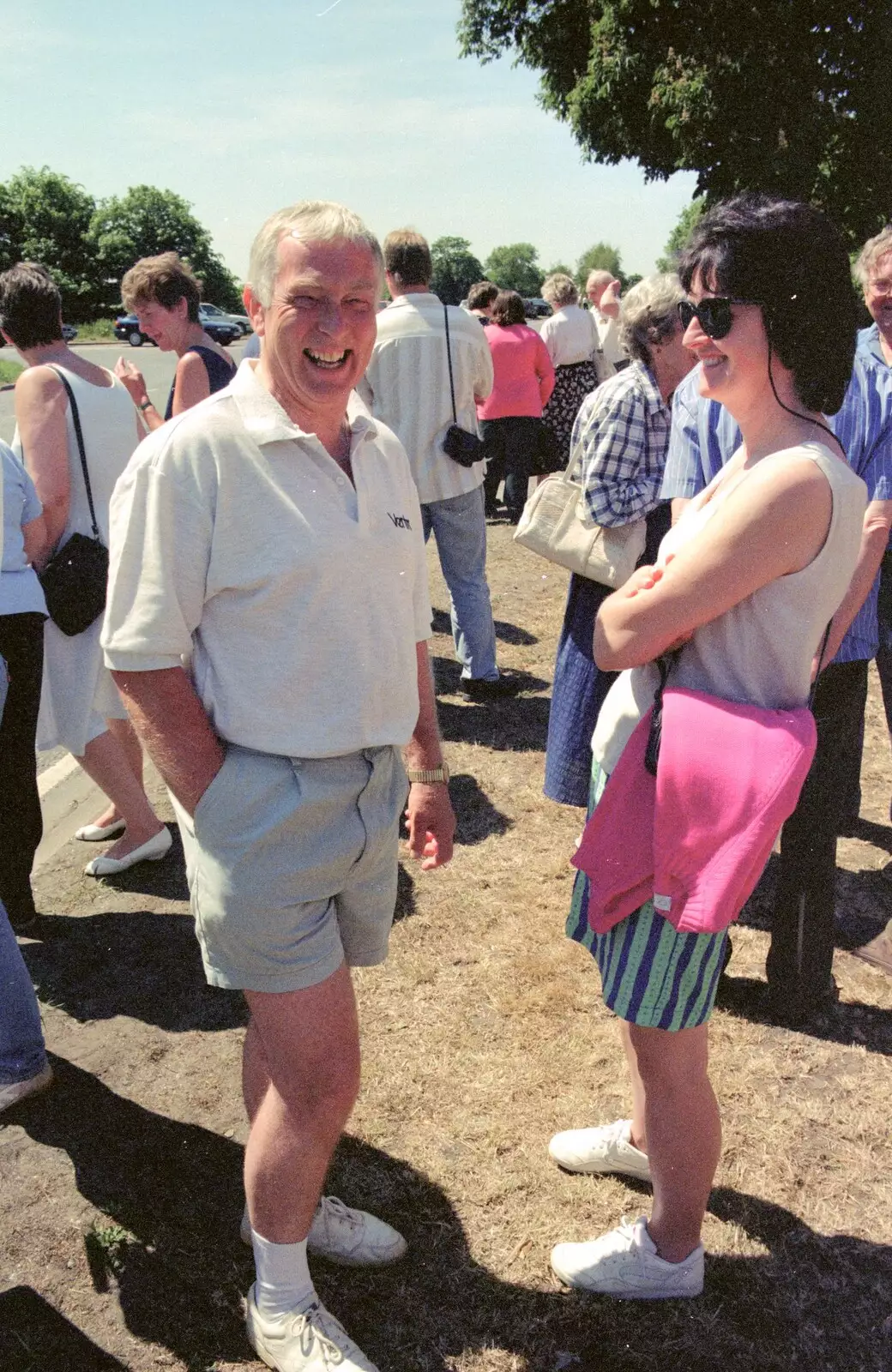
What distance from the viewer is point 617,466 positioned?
9.91 ft

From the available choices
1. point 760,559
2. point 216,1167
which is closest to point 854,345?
point 760,559

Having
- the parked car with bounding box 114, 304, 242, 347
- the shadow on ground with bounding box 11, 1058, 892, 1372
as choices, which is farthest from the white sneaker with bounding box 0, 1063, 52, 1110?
the parked car with bounding box 114, 304, 242, 347

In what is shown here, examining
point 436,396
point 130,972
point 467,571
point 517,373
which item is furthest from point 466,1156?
point 517,373

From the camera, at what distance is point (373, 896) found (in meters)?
1.84

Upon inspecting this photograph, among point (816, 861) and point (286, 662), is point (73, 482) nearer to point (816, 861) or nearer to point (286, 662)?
point (286, 662)

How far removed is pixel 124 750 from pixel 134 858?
15.3 inches

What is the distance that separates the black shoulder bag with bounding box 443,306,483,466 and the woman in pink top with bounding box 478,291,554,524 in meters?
2.37

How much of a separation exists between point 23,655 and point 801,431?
2175mm

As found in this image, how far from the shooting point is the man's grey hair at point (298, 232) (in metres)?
1.64

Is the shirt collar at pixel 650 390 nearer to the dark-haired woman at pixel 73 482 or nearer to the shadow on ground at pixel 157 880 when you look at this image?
the dark-haired woman at pixel 73 482

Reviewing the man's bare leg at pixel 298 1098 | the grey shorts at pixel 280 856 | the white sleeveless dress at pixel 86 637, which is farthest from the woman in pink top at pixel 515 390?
the man's bare leg at pixel 298 1098

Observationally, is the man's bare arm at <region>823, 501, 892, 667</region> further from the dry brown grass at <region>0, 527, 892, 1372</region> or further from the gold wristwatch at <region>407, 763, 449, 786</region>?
the dry brown grass at <region>0, 527, 892, 1372</region>

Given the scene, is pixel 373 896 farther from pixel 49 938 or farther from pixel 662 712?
pixel 49 938

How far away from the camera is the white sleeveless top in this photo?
5.12 feet
